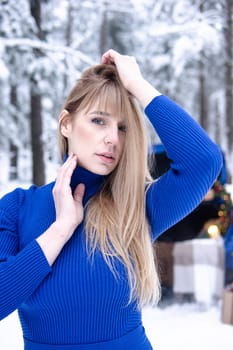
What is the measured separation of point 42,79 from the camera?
8.17 metres

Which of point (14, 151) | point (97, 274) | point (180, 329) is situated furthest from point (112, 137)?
point (14, 151)

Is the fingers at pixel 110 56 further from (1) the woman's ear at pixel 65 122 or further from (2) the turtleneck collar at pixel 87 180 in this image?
(2) the turtleneck collar at pixel 87 180

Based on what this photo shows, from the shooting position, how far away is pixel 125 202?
5.65 feet

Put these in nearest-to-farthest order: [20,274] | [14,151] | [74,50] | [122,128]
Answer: [20,274], [122,128], [74,50], [14,151]

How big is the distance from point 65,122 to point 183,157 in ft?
1.83

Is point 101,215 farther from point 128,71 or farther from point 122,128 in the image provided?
point 128,71

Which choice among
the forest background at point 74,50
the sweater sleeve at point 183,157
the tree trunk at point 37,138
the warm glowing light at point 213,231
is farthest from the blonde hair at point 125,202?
the tree trunk at point 37,138

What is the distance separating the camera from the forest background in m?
7.62

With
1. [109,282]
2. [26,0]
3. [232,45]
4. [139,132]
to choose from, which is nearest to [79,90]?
[139,132]

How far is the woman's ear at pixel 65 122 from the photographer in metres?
1.84

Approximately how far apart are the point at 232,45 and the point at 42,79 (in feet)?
15.5

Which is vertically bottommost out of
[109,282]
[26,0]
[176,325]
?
[176,325]

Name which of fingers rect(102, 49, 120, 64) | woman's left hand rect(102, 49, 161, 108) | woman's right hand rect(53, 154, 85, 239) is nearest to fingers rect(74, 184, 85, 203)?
woman's right hand rect(53, 154, 85, 239)

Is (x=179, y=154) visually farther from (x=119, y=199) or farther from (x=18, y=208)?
(x=18, y=208)
